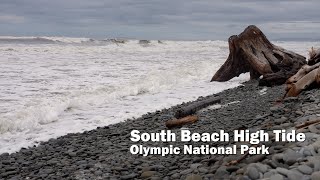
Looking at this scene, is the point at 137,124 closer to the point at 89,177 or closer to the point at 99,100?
the point at 89,177

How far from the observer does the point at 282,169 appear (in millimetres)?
3559

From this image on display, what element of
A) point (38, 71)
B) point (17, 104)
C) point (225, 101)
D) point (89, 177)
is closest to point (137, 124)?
point (225, 101)

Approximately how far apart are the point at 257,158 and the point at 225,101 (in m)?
5.98

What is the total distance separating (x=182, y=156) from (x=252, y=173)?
63.2 inches

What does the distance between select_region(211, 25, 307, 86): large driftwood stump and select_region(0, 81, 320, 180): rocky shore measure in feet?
17.6

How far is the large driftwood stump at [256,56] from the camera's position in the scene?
43.4 feet

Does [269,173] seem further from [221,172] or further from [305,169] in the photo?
[221,172]

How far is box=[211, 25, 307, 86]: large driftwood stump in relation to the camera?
13.2 meters

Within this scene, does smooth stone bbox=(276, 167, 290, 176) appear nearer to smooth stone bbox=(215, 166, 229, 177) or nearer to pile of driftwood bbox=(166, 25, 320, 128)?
smooth stone bbox=(215, 166, 229, 177)

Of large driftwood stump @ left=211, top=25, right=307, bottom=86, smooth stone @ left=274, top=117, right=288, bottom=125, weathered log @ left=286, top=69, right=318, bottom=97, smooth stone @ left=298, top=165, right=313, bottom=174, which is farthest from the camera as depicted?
large driftwood stump @ left=211, top=25, right=307, bottom=86

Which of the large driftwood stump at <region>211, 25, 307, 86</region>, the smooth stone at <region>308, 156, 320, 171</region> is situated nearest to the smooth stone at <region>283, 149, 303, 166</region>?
the smooth stone at <region>308, 156, 320, 171</region>

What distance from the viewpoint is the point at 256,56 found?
14195mm

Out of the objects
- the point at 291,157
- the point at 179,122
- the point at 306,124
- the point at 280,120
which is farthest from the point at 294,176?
the point at 179,122

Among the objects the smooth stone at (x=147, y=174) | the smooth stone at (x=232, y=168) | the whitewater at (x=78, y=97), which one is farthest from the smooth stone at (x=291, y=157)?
the whitewater at (x=78, y=97)
